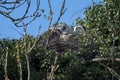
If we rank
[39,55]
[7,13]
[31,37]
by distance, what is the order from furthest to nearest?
[31,37], [39,55], [7,13]

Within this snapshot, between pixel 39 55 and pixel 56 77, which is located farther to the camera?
pixel 39 55

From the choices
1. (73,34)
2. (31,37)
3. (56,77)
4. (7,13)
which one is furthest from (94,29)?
(7,13)

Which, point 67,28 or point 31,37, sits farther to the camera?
point 67,28

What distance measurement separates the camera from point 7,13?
671 centimetres

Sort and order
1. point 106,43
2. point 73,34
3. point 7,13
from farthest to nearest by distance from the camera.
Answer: point 73,34 → point 106,43 → point 7,13

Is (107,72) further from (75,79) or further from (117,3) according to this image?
(117,3)

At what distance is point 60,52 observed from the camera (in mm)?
11359

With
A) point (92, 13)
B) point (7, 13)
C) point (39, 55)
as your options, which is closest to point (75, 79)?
point (39, 55)

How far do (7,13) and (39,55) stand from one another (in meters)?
4.22

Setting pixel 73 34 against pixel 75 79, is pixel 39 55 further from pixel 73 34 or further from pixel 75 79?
pixel 73 34

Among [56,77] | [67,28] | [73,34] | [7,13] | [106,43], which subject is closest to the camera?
[7,13]

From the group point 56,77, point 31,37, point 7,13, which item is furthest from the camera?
point 31,37

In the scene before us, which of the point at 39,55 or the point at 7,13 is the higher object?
the point at 7,13

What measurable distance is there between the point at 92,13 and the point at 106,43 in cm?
177
